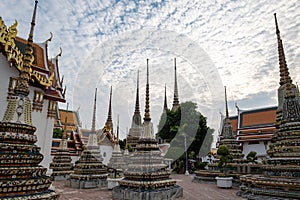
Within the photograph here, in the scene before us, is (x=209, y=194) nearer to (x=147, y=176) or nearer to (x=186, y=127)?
(x=147, y=176)

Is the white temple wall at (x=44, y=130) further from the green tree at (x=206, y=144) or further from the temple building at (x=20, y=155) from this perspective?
the green tree at (x=206, y=144)

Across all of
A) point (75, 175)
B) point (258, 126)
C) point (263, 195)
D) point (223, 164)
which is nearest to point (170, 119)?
point (258, 126)

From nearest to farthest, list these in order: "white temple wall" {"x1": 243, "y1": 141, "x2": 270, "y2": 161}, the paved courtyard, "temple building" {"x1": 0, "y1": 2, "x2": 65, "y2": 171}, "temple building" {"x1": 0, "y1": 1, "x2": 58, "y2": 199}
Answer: "temple building" {"x1": 0, "y1": 1, "x2": 58, "y2": 199}, the paved courtyard, "temple building" {"x1": 0, "y1": 2, "x2": 65, "y2": 171}, "white temple wall" {"x1": 243, "y1": 141, "x2": 270, "y2": 161}

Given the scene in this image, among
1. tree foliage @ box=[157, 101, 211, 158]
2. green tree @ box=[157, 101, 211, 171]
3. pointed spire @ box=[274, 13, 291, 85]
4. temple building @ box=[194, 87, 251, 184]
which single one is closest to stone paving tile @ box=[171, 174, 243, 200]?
temple building @ box=[194, 87, 251, 184]

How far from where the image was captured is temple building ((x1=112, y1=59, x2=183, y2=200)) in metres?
8.52

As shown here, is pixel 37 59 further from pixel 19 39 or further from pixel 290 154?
pixel 290 154

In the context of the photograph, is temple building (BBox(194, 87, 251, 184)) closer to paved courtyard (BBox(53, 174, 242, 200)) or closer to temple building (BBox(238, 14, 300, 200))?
paved courtyard (BBox(53, 174, 242, 200))

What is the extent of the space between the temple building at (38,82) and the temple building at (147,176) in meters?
5.90

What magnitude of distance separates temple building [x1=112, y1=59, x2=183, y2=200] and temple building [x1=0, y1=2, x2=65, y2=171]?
5896mm

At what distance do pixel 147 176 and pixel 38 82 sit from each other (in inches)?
298

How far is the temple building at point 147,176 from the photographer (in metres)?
8.52

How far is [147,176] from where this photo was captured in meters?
8.74

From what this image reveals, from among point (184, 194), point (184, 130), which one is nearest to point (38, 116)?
point (184, 194)

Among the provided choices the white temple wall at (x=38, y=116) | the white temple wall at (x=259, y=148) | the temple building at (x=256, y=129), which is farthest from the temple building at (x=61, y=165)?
the white temple wall at (x=259, y=148)
